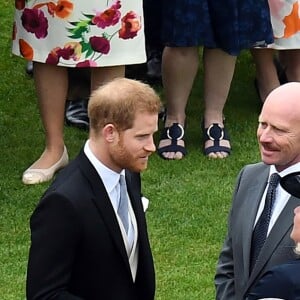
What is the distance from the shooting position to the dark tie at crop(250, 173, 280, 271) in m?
3.91

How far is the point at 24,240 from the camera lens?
19.3ft

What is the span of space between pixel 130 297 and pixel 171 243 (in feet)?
6.67

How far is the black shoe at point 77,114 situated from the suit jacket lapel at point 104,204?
3862 mm

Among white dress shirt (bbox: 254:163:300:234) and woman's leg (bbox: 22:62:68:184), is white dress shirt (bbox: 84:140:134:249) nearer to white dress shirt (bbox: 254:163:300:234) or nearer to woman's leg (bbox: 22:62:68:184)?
white dress shirt (bbox: 254:163:300:234)

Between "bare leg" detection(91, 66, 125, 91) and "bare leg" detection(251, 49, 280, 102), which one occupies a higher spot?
"bare leg" detection(91, 66, 125, 91)

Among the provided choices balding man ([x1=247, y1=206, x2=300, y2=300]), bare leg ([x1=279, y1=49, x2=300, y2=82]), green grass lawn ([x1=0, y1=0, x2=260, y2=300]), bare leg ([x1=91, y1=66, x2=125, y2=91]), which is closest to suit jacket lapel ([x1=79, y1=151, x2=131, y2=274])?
balding man ([x1=247, y1=206, x2=300, y2=300])

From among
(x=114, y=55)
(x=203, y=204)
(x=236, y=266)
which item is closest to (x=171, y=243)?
(x=203, y=204)

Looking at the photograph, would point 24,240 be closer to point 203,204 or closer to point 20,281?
point 20,281

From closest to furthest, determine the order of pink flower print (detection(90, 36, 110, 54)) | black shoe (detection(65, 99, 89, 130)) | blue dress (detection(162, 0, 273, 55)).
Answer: pink flower print (detection(90, 36, 110, 54)) < blue dress (detection(162, 0, 273, 55)) < black shoe (detection(65, 99, 89, 130))

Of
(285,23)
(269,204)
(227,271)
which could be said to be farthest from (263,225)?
(285,23)

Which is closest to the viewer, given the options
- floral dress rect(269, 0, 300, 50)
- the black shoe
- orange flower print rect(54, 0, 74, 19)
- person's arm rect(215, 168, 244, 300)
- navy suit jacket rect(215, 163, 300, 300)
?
navy suit jacket rect(215, 163, 300, 300)

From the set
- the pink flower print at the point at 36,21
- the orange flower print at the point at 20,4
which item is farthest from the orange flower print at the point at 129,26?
the orange flower print at the point at 20,4

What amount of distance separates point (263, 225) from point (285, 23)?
3781 millimetres

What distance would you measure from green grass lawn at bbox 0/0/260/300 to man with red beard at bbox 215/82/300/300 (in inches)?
54.8
